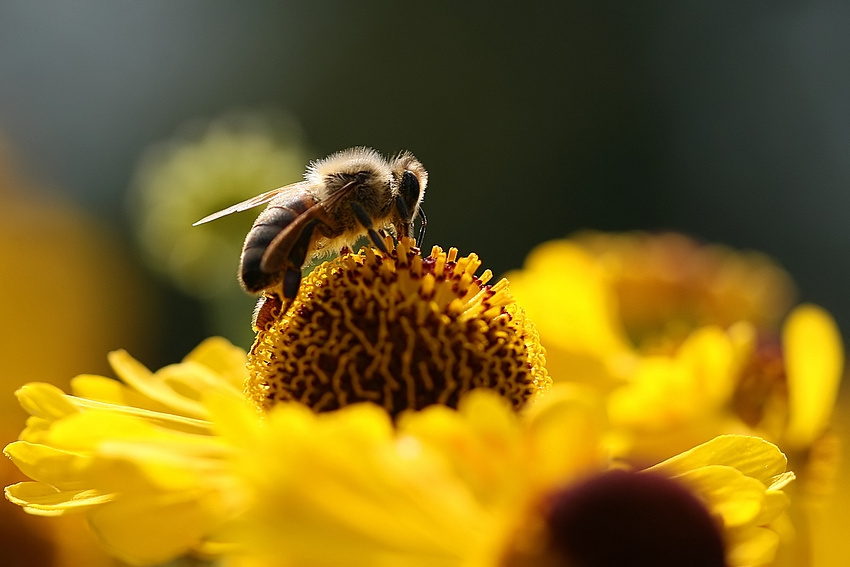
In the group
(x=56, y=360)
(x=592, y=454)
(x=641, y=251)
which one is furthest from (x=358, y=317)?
(x=56, y=360)

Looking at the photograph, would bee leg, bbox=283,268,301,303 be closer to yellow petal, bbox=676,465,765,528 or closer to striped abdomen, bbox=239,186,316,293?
striped abdomen, bbox=239,186,316,293

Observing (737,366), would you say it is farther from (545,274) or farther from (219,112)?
(219,112)

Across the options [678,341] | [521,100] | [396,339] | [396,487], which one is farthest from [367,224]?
[521,100]

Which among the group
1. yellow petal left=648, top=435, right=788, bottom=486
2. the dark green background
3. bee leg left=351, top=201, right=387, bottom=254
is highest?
the dark green background

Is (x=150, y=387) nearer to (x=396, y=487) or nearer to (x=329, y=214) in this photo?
(x=329, y=214)

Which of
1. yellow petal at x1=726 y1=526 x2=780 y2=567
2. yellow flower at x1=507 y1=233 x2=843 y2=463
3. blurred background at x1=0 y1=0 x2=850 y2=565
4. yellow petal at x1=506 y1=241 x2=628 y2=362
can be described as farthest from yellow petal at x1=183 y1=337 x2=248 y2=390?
blurred background at x1=0 y1=0 x2=850 y2=565

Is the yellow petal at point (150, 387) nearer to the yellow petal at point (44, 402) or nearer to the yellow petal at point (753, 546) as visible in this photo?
the yellow petal at point (44, 402)

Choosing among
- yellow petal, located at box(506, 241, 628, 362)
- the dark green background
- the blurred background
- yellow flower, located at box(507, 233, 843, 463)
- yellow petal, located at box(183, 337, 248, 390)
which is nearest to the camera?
yellow petal, located at box(183, 337, 248, 390)

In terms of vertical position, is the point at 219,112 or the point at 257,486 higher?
the point at 219,112
